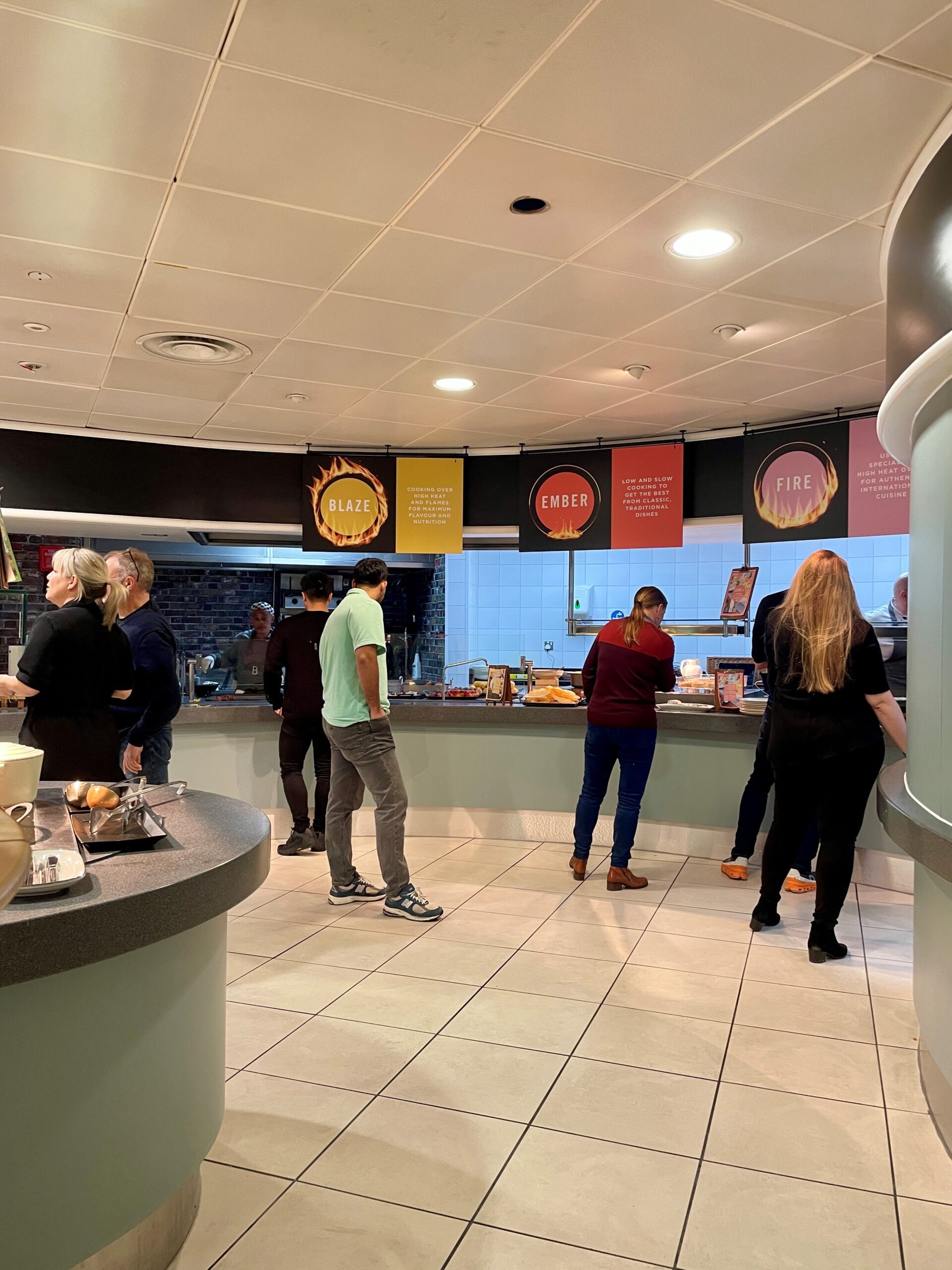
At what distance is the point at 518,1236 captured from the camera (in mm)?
2076

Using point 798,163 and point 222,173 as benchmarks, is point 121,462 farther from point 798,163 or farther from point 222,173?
point 798,163

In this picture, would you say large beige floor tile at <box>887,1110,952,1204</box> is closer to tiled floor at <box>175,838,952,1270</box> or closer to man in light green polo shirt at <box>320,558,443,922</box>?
tiled floor at <box>175,838,952,1270</box>

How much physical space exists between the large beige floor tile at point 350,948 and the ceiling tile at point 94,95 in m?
2.90

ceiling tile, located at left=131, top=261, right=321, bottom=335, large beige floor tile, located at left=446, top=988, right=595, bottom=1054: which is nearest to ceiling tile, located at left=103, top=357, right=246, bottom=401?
ceiling tile, located at left=131, top=261, right=321, bottom=335

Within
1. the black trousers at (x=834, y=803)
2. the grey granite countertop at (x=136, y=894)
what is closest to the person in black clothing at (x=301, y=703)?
the black trousers at (x=834, y=803)

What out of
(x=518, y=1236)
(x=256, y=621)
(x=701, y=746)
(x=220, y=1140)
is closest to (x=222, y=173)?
(x=220, y=1140)

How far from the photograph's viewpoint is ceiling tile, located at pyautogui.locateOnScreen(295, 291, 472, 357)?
405 cm

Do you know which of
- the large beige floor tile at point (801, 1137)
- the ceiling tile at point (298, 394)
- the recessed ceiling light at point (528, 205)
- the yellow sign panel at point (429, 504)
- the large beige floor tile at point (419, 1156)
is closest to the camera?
the large beige floor tile at point (419, 1156)

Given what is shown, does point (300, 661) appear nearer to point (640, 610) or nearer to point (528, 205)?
point (640, 610)

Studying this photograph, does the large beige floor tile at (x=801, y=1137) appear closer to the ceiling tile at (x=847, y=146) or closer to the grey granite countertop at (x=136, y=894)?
the grey granite countertop at (x=136, y=894)

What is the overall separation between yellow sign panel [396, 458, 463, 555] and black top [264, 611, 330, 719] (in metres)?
1.47

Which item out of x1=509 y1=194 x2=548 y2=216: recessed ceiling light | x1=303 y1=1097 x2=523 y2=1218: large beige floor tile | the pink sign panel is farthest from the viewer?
the pink sign panel

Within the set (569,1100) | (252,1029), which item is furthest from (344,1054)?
(569,1100)

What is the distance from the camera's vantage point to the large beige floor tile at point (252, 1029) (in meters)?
2.95
